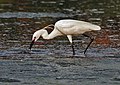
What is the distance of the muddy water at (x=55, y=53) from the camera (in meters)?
11.5

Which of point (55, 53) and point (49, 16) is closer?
point (55, 53)

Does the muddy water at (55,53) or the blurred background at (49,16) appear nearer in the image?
the muddy water at (55,53)

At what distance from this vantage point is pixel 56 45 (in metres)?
15.8

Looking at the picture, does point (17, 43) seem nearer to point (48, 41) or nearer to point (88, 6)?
point (48, 41)

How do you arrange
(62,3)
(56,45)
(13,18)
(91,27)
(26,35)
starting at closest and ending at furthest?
(91,27) → (56,45) → (26,35) → (13,18) → (62,3)

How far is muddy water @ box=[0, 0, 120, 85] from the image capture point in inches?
452

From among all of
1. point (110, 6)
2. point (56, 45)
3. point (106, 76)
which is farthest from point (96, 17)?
point (106, 76)

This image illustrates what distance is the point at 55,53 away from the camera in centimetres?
1450

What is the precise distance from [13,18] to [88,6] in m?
5.92

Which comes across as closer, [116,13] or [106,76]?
[106,76]

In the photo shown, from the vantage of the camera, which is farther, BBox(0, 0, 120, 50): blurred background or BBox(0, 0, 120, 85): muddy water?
BBox(0, 0, 120, 50): blurred background

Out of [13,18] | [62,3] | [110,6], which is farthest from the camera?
[62,3]

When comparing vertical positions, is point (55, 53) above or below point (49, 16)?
above

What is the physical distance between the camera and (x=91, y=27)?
14.5 meters
